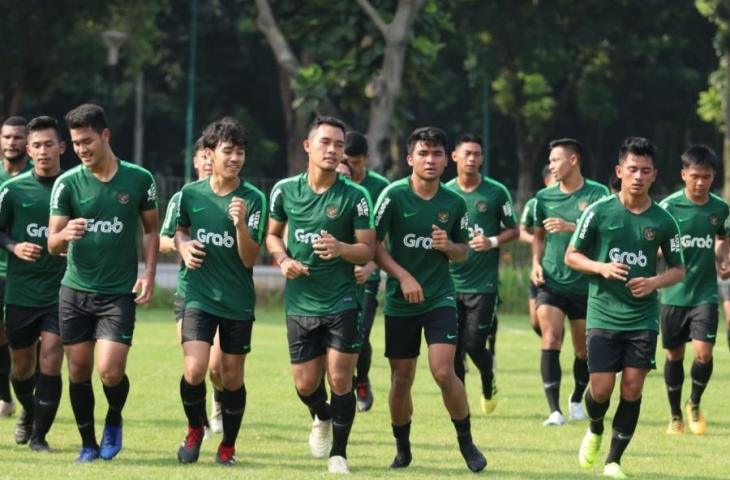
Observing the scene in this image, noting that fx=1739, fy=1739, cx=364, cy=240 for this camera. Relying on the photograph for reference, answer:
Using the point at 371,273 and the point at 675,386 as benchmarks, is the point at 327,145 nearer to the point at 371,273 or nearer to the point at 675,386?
the point at 371,273

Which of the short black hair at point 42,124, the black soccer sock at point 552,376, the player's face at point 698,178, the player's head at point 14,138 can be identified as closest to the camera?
the short black hair at point 42,124

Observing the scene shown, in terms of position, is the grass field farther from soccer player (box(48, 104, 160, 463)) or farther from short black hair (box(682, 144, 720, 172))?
short black hair (box(682, 144, 720, 172))

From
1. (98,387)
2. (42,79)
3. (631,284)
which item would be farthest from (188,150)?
(631,284)

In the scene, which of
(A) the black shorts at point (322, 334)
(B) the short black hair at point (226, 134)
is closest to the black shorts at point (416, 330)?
(A) the black shorts at point (322, 334)

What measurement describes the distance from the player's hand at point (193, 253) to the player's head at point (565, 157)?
15.9 feet

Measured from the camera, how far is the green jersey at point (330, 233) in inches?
452

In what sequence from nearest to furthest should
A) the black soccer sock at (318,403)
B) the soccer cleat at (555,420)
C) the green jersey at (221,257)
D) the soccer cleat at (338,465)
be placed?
the soccer cleat at (338,465) < the green jersey at (221,257) < the black soccer sock at (318,403) < the soccer cleat at (555,420)

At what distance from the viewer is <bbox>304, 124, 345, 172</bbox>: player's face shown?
11500mm

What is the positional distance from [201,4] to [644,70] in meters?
14.1

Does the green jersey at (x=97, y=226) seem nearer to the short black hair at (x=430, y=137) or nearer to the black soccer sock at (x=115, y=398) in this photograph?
the black soccer sock at (x=115, y=398)

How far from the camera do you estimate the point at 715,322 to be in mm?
14391

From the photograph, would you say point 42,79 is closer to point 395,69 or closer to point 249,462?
point 395,69

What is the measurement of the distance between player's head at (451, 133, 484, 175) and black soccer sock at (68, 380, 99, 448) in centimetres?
474

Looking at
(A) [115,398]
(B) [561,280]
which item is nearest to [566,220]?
(B) [561,280]
